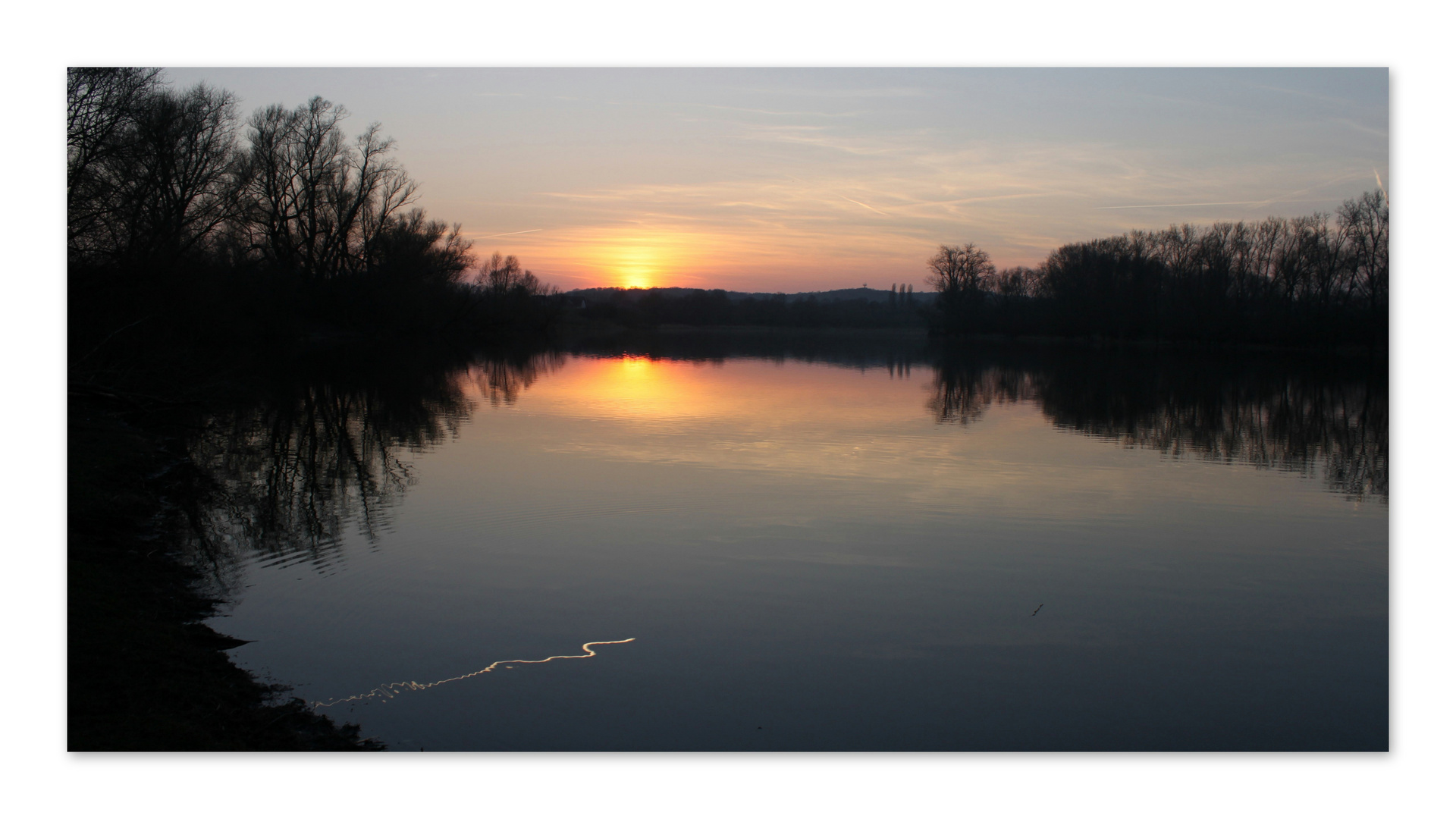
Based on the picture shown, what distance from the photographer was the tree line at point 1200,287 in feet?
45.5

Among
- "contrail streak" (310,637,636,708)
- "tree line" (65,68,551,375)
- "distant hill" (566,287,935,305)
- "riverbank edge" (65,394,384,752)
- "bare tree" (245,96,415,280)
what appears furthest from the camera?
"distant hill" (566,287,935,305)

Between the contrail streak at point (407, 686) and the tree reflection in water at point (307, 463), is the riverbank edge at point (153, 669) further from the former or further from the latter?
the tree reflection in water at point (307, 463)

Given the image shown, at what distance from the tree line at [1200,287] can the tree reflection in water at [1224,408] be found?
1.38m

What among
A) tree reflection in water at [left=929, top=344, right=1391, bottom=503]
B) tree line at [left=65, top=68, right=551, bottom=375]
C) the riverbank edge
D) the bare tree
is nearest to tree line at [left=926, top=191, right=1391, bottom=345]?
tree reflection in water at [left=929, top=344, right=1391, bottom=503]

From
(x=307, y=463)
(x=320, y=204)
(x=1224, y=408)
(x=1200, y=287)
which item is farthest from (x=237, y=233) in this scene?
(x=1200, y=287)

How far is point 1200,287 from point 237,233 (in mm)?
52304

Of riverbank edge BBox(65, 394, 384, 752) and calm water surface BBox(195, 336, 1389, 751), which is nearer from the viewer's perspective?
riverbank edge BBox(65, 394, 384, 752)

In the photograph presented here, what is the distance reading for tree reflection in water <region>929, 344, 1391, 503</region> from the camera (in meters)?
13.3

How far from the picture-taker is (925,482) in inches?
436

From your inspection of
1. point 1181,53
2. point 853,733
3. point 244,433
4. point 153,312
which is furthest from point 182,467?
point 1181,53

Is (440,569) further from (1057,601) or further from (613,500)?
(1057,601)

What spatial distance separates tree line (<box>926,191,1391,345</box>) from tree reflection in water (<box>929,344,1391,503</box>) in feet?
4.54

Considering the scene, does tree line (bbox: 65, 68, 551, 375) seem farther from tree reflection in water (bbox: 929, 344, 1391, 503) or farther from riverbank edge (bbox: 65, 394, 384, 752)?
tree reflection in water (bbox: 929, 344, 1391, 503)

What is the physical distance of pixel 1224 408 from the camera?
813 inches
